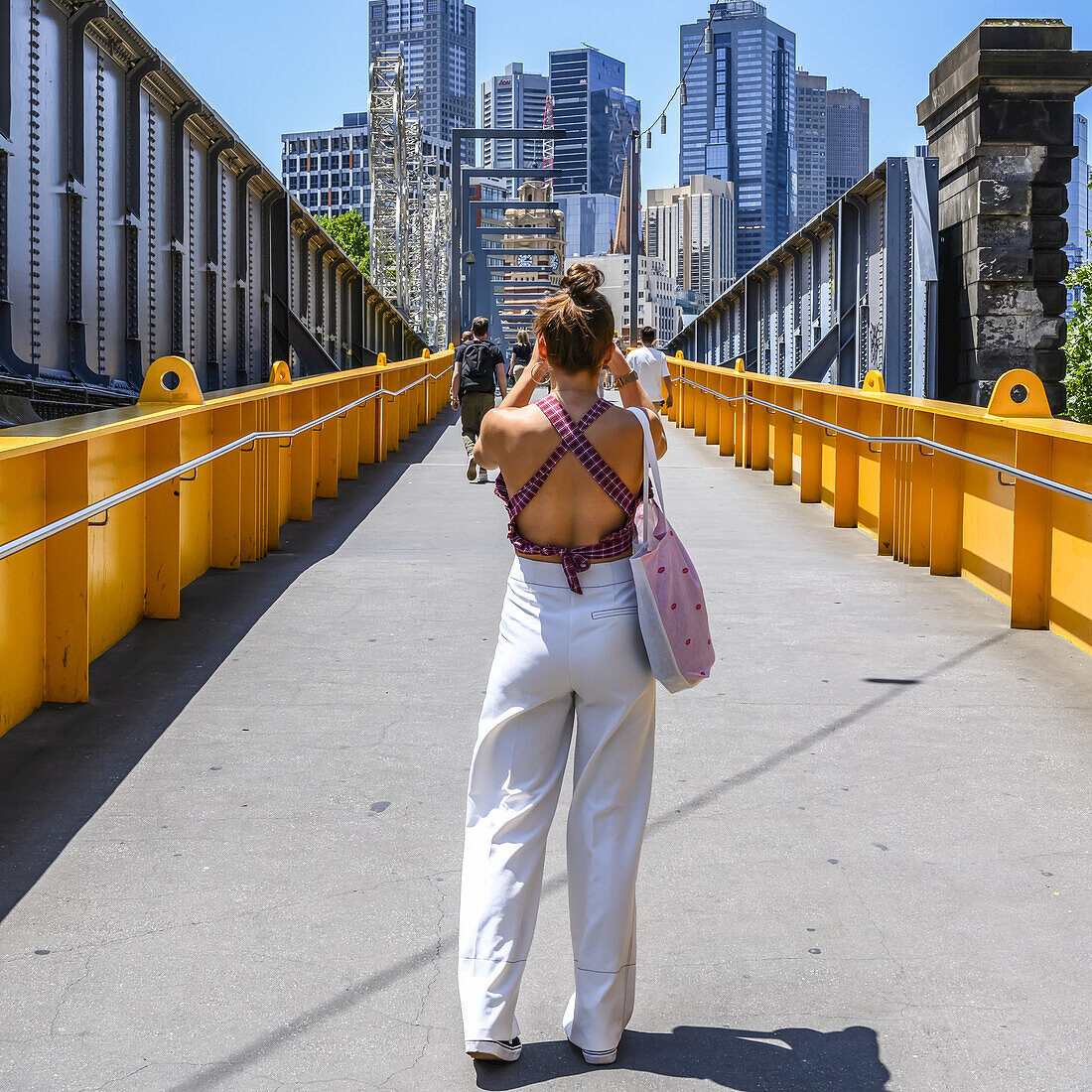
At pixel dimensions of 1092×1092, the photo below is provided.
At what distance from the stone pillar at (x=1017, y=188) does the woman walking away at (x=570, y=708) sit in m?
11.2

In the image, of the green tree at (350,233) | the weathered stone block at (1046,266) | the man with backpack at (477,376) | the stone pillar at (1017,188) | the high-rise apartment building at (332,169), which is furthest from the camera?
the high-rise apartment building at (332,169)

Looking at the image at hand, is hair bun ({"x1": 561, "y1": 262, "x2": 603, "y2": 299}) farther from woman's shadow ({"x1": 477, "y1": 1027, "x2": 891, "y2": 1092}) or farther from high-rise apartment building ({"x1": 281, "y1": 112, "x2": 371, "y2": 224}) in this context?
high-rise apartment building ({"x1": 281, "y1": 112, "x2": 371, "y2": 224})

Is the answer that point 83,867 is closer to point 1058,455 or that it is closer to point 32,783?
point 32,783

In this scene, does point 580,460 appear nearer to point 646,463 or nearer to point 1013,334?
point 646,463

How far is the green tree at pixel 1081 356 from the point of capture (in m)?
34.6

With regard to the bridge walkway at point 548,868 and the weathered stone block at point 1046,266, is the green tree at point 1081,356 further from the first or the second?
the bridge walkway at point 548,868

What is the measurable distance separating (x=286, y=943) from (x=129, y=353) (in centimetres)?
1025

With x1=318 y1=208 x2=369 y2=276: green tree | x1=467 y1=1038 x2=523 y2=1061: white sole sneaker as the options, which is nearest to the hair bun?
x1=467 y1=1038 x2=523 y2=1061: white sole sneaker

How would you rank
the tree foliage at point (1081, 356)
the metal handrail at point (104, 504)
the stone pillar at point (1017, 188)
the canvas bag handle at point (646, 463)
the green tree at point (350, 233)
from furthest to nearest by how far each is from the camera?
1. the green tree at point (350, 233)
2. the tree foliage at point (1081, 356)
3. the stone pillar at point (1017, 188)
4. the metal handrail at point (104, 504)
5. the canvas bag handle at point (646, 463)

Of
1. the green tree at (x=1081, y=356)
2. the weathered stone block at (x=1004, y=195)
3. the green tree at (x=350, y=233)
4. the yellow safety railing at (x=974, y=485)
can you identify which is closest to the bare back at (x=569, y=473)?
the yellow safety railing at (x=974, y=485)

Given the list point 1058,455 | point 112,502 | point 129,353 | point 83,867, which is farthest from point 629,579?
point 129,353

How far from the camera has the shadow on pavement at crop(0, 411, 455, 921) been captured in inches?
175

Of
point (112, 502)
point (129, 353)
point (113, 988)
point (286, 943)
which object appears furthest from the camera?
point (129, 353)

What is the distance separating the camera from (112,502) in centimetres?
558
